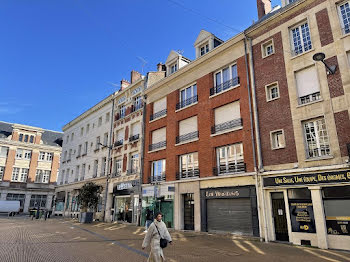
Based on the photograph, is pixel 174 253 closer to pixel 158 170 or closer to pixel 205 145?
pixel 205 145

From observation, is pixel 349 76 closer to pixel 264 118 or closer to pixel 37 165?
pixel 264 118

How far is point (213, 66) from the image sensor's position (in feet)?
58.5

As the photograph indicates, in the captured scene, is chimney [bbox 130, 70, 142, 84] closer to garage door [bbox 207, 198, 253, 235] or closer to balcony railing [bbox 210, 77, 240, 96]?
balcony railing [bbox 210, 77, 240, 96]

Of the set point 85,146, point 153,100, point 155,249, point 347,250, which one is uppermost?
point 153,100

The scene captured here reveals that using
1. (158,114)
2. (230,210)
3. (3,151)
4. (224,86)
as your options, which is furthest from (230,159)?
(3,151)

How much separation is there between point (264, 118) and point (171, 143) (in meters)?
7.80

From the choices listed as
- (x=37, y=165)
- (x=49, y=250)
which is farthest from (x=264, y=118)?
(x=37, y=165)

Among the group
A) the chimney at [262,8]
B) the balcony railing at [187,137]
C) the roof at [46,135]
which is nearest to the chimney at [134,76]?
the balcony railing at [187,137]

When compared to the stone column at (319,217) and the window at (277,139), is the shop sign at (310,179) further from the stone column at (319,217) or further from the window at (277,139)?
the window at (277,139)

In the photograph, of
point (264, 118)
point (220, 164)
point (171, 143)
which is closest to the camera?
point (264, 118)

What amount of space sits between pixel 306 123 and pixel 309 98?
126 cm

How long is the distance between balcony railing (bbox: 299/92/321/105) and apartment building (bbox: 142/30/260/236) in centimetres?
287

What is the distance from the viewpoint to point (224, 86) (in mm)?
16906

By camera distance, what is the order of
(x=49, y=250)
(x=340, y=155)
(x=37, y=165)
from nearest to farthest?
1. (x=49, y=250)
2. (x=340, y=155)
3. (x=37, y=165)
